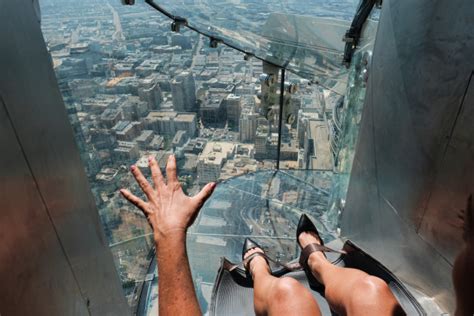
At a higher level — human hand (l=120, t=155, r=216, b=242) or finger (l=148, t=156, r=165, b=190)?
finger (l=148, t=156, r=165, b=190)

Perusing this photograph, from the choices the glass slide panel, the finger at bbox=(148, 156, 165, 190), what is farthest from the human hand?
the glass slide panel

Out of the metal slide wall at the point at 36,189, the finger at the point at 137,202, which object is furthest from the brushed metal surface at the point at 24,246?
the finger at the point at 137,202

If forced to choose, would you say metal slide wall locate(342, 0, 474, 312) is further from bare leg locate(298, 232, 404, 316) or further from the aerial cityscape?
the aerial cityscape

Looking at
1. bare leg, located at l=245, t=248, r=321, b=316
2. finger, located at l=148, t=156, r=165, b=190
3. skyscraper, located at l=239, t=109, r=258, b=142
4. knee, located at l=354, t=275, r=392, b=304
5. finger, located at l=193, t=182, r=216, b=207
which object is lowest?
skyscraper, located at l=239, t=109, r=258, b=142

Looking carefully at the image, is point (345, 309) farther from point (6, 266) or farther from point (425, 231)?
point (6, 266)

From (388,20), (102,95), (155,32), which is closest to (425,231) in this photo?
(388,20)

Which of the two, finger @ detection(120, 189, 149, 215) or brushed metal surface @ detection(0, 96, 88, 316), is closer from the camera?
brushed metal surface @ detection(0, 96, 88, 316)

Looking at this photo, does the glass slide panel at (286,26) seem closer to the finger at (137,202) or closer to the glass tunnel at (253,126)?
the glass tunnel at (253,126)

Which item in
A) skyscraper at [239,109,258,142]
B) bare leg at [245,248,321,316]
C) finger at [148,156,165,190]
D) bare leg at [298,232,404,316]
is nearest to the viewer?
finger at [148,156,165,190]
